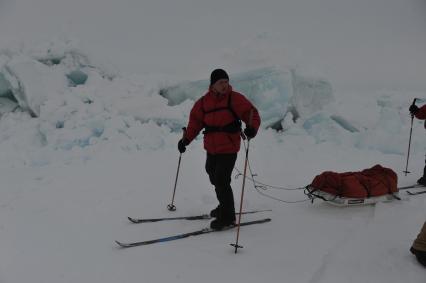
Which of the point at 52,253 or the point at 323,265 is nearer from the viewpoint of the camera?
the point at 323,265

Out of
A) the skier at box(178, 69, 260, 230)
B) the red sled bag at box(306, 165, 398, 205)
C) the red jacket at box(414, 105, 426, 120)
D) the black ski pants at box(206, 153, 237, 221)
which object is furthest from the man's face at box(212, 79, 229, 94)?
the red jacket at box(414, 105, 426, 120)

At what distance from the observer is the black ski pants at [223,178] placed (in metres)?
3.00

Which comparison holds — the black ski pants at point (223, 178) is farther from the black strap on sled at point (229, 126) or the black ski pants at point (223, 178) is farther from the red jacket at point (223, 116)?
the black strap on sled at point (229, 126)

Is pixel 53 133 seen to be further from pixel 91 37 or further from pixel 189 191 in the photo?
pixel 91 37

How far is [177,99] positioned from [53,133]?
8.96ft

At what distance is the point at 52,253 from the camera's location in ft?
8.74

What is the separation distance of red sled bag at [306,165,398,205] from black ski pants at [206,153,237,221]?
1029 millimetres

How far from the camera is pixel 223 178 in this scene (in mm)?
3029

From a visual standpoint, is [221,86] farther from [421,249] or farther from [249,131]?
[421,249]

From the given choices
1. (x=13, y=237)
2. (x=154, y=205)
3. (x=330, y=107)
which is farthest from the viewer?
(x=330, y=107)

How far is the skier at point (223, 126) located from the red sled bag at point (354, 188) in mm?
1068

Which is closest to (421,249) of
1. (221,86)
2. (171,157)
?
(221,86)

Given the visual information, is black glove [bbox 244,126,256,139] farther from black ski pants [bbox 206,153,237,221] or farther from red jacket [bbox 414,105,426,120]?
red jacket [bbox 414,105,426,120]

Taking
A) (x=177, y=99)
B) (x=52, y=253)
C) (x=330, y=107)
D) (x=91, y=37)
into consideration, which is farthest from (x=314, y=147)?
(x=91, y=37)
